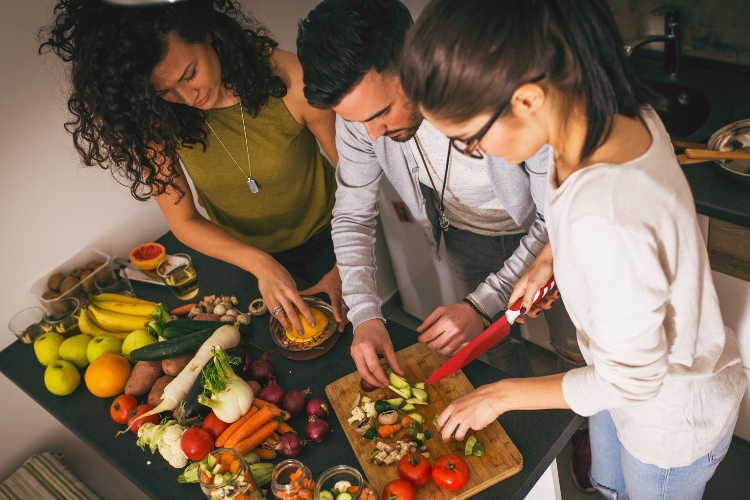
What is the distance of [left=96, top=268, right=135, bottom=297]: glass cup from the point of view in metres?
1.80

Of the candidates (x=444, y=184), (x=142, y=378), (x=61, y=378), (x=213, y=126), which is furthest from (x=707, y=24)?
(x=61, y=378)

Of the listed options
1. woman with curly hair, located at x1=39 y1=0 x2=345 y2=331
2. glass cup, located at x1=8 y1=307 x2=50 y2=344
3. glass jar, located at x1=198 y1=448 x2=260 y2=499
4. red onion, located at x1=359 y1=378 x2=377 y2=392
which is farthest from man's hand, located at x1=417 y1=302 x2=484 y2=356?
glass cup, located at x1=8 y1=307 x2=50 y2=344

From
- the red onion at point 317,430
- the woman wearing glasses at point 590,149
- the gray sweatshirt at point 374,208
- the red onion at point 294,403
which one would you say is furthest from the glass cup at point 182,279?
the woman wearing glasses at point 590,149

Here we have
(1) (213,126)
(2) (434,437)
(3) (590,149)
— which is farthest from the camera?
(1) (213,126)

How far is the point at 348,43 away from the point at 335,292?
74cm

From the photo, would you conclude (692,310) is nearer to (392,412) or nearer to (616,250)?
(616,250)

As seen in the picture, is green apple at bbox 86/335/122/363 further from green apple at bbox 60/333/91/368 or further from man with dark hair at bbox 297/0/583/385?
man with dark hair at bbox 297/0/583/385

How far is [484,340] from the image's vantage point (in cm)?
119

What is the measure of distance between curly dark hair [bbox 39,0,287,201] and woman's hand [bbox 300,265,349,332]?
20.9 inches

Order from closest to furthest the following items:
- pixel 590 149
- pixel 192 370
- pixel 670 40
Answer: pixel 590 149
pixel 192 370
pixel 670 40

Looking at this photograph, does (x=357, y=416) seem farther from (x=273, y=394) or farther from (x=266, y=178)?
(x=266, y=178)

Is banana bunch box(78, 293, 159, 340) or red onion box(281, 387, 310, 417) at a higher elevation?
banana bunch box(78, 293, 159, 340)

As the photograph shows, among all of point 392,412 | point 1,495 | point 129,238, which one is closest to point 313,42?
point 392,412

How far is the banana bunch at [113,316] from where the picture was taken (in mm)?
1603
